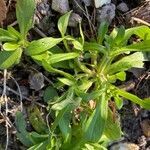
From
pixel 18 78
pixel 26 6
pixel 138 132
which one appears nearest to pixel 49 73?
pixel 18 78

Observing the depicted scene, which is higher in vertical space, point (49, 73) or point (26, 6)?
point (26, 6)

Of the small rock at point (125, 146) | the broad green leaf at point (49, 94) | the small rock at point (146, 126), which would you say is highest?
the broad green leaf at point (49, 94)

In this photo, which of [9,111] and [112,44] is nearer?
[112,44]

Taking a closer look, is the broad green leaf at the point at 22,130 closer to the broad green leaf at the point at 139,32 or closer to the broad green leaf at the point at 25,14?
the broad green leaf at the point at 25,14

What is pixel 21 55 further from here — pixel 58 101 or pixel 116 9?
pixel 116 9

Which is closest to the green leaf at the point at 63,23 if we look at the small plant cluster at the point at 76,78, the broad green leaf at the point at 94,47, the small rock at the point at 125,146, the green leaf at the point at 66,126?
the small plant cluster at the point at 76,78

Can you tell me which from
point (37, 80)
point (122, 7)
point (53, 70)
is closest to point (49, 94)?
point (37, 80)

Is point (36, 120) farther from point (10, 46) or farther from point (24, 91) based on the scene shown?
point (10, 46)
